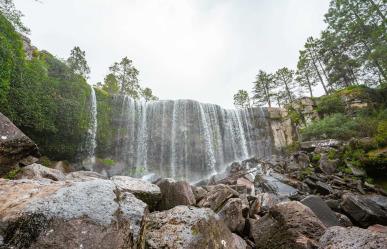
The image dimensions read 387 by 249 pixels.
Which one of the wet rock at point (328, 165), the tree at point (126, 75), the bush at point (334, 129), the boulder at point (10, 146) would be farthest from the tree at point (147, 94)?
the boulder at point (10, 146)

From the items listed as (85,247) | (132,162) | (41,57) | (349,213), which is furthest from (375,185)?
(41,57)

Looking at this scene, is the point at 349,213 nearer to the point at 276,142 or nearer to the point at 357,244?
the point at 357,244

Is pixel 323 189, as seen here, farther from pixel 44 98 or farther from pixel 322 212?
pixel 44 98

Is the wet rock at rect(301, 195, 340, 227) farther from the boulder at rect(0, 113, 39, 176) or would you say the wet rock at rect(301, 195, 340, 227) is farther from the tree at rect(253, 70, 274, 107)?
the tree at rect(253, 70, 274, 107)

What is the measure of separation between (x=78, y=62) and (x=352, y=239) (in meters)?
24.0

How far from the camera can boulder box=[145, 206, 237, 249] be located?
107 inches

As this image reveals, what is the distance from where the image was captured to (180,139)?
904 inches

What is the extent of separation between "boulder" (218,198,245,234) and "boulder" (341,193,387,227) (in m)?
3.79

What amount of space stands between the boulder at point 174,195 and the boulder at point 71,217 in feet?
6.32

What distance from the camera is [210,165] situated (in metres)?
22.1

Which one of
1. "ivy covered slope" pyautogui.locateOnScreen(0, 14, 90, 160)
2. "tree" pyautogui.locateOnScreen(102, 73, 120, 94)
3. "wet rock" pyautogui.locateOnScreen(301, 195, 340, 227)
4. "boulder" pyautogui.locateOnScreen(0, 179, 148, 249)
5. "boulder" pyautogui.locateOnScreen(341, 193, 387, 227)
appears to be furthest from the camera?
"tree" pyautogui.locateOnScreen(102, 73, 120, 94)

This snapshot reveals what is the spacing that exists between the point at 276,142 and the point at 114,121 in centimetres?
1870

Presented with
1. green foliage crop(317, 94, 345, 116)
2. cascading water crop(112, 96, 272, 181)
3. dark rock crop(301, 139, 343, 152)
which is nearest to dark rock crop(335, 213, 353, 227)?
dark rock crop(301, 139, 343, 152)

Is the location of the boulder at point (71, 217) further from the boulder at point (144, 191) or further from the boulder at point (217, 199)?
the boulder at point (217, 199)
